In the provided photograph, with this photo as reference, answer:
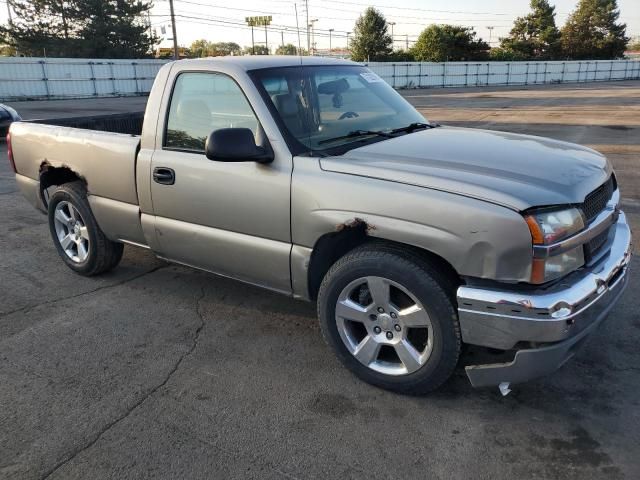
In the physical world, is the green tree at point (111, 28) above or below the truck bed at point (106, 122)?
above

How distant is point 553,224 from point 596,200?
→ 1.98ft

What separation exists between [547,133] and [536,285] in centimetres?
1215

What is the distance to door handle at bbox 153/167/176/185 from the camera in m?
3.69

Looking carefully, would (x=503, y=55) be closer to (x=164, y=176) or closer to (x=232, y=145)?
(x=164, y=176)

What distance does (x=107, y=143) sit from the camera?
4137 millimetres

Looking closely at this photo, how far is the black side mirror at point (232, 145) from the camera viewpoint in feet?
9.93

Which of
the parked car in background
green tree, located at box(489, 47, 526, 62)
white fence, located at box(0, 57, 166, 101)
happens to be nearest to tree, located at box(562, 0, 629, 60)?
green tree, located at box(489, 47, 526, 62)

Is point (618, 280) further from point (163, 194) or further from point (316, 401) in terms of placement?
point (163, 194)

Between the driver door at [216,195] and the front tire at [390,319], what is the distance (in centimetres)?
46

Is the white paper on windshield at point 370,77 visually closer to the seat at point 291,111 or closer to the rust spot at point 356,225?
the seat at point 291,111

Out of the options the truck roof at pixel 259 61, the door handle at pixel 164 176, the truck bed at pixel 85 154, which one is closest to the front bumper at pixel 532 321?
the truck roof at pixel 259 61

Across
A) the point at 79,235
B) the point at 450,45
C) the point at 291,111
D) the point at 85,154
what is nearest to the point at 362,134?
the point at 291,111

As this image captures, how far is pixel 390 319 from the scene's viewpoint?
295 centimetres

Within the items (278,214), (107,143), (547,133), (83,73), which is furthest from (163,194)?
(83,73)
